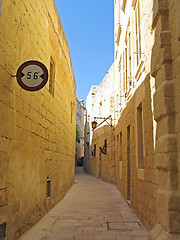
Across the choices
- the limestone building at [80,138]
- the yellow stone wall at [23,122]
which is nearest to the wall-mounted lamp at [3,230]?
the yellow stone wall at [23,122]

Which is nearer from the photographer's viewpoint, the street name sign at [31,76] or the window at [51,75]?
the street name sign at [31,76]

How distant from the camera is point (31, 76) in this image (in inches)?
148

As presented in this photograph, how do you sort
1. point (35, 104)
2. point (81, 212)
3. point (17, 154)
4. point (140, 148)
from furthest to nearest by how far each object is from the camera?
point (81, 212) → point (140, 148) → point (35, 104) → point (17, 154)

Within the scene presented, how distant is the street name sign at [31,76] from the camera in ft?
12.0

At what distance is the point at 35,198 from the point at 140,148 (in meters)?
2.56

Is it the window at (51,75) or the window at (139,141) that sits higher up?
the window at (51,75)

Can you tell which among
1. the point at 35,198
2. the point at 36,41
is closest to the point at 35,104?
the point at 36,41

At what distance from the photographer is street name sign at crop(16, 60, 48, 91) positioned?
3670mm

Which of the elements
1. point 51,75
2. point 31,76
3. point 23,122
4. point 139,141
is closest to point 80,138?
point 51,75

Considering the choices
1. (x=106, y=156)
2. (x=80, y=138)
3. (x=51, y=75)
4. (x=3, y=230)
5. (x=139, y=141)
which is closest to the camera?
(x=3, y=230)

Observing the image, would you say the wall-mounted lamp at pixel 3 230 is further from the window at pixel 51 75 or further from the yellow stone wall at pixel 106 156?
the yellow stone wall at pixel 106 156

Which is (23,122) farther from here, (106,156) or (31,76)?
(106,156)

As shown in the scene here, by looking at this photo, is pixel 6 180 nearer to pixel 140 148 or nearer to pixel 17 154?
pixel 17 154

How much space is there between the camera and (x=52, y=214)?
19.7ft
